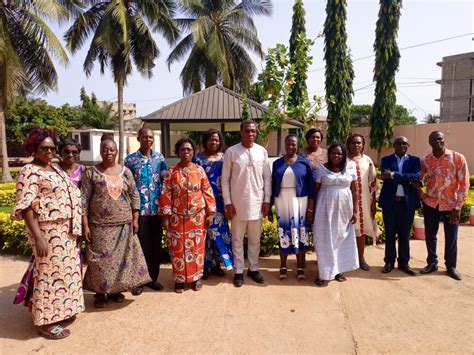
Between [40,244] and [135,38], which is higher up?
[135,38]

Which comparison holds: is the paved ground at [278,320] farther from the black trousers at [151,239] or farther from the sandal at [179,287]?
the black trousers at [151,239]

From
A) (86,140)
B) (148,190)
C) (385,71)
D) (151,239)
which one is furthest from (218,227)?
(86,140)

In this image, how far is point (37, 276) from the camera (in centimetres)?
278

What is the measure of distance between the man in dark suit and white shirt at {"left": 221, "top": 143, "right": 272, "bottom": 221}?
147 centimetres

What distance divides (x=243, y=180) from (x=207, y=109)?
712cm

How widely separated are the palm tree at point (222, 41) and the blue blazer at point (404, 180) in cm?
1388

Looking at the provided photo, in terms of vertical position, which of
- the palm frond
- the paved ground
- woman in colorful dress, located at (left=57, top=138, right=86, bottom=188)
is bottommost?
the paved ground

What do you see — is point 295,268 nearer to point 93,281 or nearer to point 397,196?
point 397,196

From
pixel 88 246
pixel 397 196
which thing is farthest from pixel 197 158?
pixel 397 196

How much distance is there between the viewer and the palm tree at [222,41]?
17.4m

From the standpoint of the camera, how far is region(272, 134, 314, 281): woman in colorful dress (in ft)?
12.3

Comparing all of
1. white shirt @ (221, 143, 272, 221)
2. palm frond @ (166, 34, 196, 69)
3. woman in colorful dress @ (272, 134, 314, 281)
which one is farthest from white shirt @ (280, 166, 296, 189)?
palm frond @ (166, 34, 196, 69)

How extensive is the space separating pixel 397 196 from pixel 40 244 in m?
3.63

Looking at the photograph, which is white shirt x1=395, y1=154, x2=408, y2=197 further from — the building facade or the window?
the building facade
